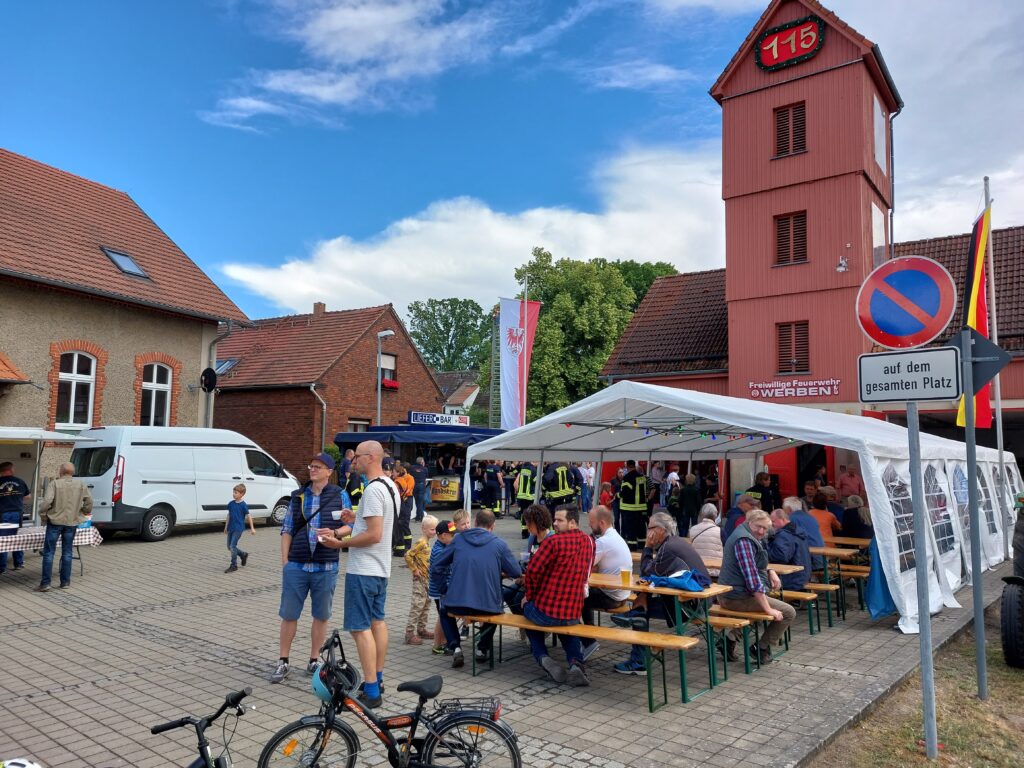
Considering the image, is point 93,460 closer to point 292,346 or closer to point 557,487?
point 557,487

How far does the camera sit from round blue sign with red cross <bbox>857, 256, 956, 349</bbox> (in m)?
4.91

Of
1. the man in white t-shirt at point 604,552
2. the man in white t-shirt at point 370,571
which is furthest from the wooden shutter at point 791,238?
the man in white t-shirt at point 370,571

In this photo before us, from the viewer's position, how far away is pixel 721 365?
23844 mm

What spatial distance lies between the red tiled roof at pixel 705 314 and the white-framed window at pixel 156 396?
528 inches

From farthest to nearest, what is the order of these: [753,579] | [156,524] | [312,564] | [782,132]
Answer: [782,132], [156,524], [753,579], [312,564]

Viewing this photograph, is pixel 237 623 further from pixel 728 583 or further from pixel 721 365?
pixel 721 365

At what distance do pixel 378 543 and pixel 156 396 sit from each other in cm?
1611

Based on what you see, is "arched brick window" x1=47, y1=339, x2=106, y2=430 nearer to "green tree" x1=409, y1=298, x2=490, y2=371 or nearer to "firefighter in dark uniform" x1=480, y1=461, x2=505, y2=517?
"firefighter in dark uniform" x1=480, y1=461, x2=505, y2=517

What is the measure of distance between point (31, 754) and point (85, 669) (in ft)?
6.71

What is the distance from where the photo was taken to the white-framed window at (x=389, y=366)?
3262 cm

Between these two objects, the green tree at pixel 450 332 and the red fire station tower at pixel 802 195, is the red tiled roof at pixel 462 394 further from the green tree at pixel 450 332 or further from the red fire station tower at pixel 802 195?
the red fire station tower at pixel 802 195

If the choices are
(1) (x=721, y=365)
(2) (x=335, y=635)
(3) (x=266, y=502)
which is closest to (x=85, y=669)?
(2) (x=335, y=635)

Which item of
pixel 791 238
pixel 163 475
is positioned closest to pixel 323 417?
pixel 163 475

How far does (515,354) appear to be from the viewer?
22750 mm
